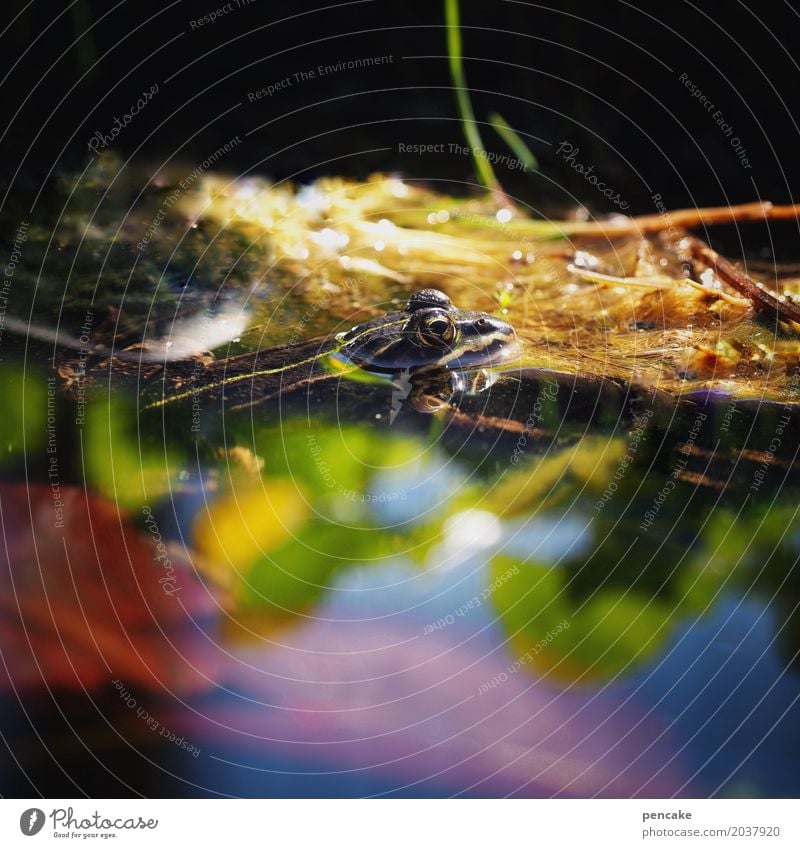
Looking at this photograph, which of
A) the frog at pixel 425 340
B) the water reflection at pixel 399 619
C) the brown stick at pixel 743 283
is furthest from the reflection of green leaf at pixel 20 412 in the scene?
the brown stick at pixel 743 283

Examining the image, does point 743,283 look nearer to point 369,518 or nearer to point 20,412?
point 369,518

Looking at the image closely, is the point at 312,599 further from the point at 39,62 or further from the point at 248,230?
the point at 39,62

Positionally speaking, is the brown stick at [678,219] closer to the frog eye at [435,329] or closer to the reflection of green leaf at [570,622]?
the frog eye at [435,329]

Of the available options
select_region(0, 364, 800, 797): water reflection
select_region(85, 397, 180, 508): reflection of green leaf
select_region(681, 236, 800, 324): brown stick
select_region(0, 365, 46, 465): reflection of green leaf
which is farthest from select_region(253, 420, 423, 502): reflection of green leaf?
select_region(681, 236, 800, 324): brown stick

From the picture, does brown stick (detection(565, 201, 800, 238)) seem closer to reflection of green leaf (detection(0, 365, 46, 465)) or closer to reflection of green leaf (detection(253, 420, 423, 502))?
reflection of green leaf (detection(253, 420, 423, 502))

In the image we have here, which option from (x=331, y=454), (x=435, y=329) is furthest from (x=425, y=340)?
(x=331, y=454)
